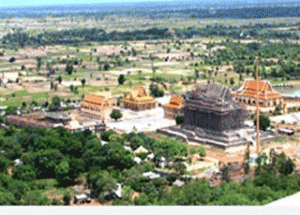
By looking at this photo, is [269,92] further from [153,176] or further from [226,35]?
[226,35]

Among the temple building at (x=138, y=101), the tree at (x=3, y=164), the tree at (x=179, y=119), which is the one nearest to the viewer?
A: the tree at (x=3, y=164)

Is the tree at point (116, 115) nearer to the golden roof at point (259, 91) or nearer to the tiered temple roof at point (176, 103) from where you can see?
the tiered temple roof at point (176, 103)

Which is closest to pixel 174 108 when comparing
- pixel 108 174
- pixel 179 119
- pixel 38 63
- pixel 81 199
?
pixel 179 119

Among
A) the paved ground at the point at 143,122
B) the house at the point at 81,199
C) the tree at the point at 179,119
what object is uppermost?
the house at the point at 81,199

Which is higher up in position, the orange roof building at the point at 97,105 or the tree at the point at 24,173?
the tree at the point at 24,173

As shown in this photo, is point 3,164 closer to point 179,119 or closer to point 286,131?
point 179,119

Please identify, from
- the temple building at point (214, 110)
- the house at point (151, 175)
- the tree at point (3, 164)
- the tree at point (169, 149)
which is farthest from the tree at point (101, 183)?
the temple building at point (214, 110)
